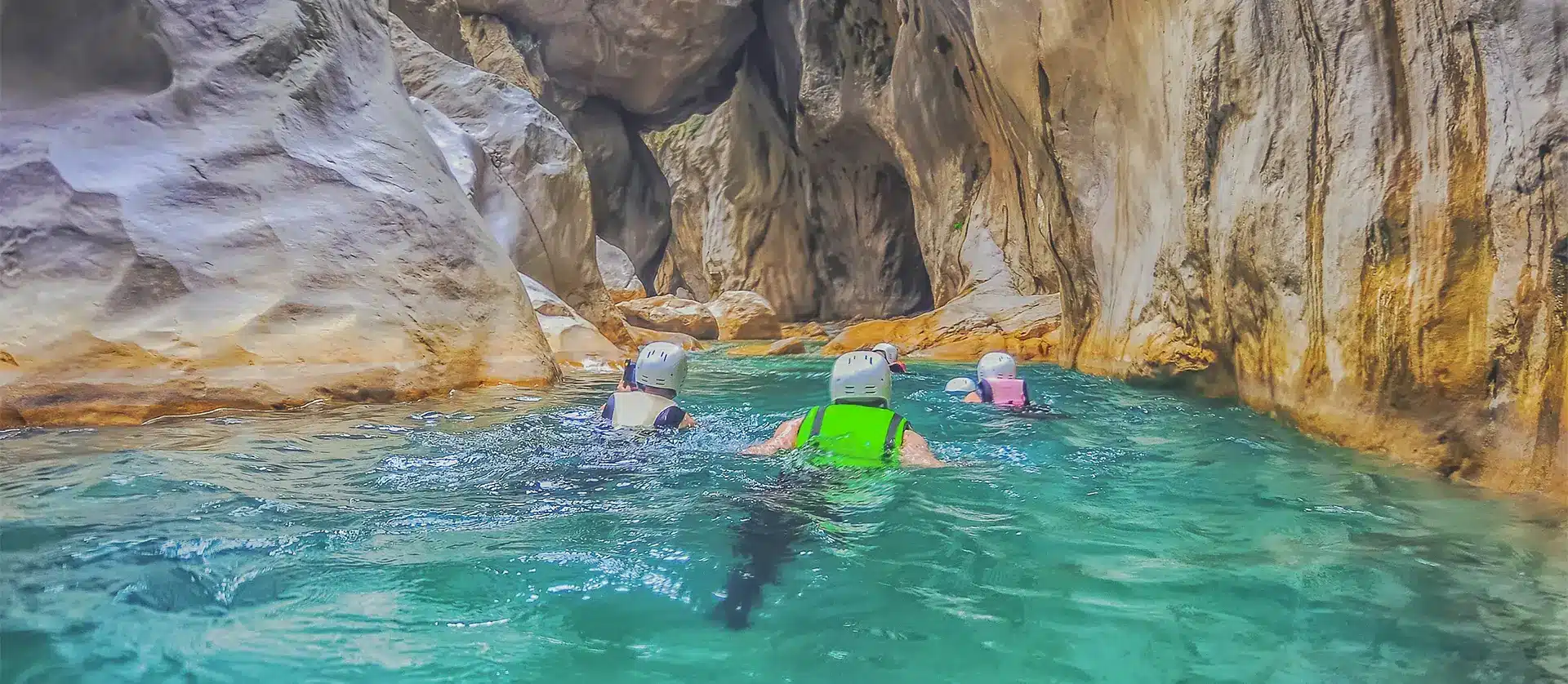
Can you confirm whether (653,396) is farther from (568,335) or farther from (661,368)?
(568,335)

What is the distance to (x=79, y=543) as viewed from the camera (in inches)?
105

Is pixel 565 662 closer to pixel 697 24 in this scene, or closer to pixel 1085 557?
pixel 1085 557

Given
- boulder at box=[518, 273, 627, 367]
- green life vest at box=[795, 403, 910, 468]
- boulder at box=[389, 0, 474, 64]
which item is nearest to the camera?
green life vest at box=[795, 403, 910, 468]

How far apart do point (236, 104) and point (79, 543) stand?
5.37 metres

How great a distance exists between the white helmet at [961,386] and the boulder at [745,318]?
14.6m

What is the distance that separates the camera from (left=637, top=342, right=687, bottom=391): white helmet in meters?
5.05

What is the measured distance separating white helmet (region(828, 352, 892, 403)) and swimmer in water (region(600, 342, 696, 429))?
1065mm

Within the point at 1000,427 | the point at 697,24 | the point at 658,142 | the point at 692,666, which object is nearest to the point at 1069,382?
the point at 1000,427

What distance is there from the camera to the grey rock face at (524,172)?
1462 cm

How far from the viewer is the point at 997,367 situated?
6957 mm

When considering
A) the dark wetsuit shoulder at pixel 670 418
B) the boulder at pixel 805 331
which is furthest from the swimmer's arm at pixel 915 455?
the boulder at pixel 805 331

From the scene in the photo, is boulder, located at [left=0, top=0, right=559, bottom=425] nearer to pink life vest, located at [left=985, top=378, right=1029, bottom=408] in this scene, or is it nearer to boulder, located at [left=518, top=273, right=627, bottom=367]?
boulder, located at [left=518, top=273, right=627, bottom=367]

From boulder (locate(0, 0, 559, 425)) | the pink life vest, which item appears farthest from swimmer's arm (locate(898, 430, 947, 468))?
boulder (locate(0, 0, 559, 425))

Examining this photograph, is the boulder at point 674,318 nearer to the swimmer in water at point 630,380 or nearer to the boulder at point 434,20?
the boulder at point 434,20
